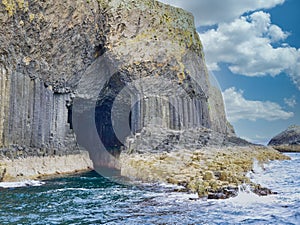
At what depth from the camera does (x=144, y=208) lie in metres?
12.9

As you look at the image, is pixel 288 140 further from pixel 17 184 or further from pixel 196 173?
pixel 17 184

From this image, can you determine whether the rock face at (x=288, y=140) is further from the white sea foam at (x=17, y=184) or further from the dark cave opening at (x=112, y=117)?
the white sea foam at (x=17, y=184)

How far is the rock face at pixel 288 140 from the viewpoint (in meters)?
76.7

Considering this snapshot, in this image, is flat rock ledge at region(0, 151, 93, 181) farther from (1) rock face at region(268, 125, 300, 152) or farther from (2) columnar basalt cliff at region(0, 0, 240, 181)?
(1) rock face at region(268, 125, 300, 152)

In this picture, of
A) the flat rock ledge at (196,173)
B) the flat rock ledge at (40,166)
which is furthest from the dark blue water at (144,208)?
the flat rock ledge at (40,166)

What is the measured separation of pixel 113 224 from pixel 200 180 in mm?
7427

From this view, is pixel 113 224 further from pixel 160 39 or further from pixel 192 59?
pixel 192 59

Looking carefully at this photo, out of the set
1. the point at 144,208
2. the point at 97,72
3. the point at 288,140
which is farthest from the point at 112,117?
the point at 288,140

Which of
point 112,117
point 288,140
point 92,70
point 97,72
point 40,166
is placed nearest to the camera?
point 40,166

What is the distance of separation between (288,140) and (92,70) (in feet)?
209

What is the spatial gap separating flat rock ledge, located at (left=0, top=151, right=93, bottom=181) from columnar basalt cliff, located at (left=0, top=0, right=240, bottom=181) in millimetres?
567

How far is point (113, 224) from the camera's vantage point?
35.1ft

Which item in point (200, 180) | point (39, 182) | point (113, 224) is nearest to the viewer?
point (113, 224)

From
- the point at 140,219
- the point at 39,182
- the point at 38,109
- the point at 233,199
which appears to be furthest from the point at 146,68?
the point at 140,219
